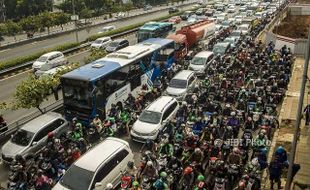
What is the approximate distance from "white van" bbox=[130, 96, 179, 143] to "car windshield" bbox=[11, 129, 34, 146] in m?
4.90

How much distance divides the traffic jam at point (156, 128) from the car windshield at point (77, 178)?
38mm

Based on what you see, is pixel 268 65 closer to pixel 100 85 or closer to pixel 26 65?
pixel 100 85

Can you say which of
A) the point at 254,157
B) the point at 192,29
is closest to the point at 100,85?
the point at 254,157

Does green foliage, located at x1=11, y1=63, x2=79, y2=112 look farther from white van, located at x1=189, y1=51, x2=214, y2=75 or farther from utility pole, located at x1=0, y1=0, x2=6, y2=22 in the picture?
utility pole, located at x1=0, y1=0, x2=6, y2=22

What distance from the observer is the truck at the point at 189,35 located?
111 feet

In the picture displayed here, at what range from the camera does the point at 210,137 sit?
1623 cm

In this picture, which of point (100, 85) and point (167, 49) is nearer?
point (100, 85)

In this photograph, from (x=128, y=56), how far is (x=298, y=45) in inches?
706

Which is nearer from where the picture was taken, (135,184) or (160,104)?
(135,184)

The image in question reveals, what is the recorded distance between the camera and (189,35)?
38438 millimetres

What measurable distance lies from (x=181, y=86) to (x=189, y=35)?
53.0 feet

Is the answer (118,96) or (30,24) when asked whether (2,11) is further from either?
(118,96)

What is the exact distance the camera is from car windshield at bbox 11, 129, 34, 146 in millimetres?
16781

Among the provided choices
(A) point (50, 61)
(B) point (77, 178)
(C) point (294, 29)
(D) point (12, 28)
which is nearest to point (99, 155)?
(B) point (77, 178)
